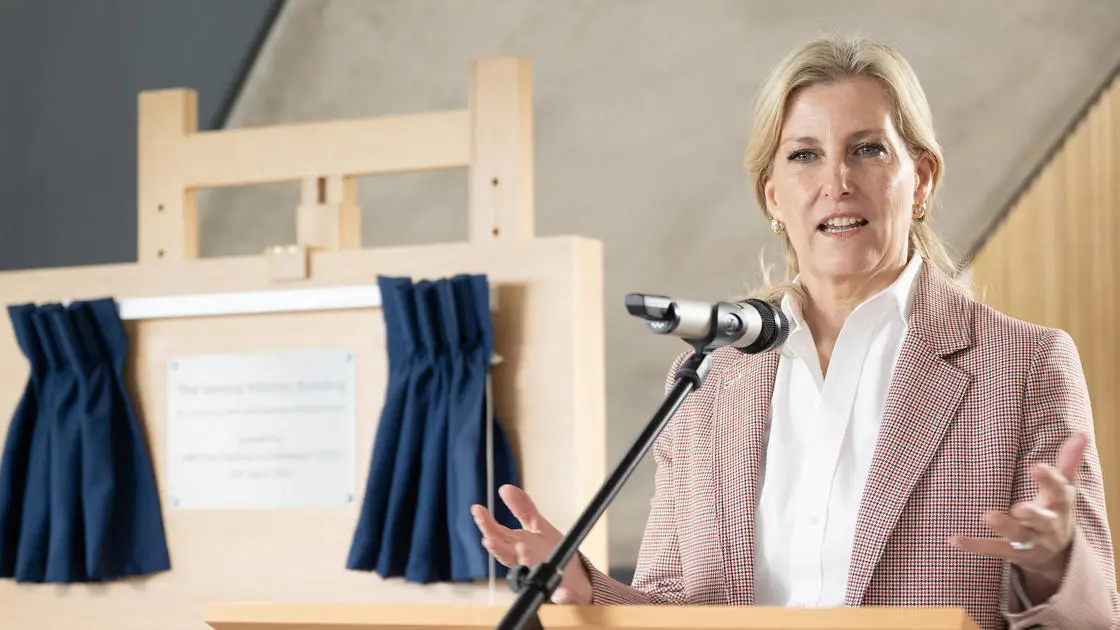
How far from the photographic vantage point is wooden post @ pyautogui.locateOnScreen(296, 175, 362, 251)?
2902 millimetres

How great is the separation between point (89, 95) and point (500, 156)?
178 cm

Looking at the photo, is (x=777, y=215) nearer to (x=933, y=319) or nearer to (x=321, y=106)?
(x=933, y=319)

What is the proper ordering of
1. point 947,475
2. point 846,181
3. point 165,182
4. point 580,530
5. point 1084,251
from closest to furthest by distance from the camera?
point 580,530 < point 947,475 < point 846,181 < point 165,182 < point 1084,251

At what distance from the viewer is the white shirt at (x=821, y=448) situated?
1512 mm

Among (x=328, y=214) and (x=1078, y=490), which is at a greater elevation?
(x=328, y=214)

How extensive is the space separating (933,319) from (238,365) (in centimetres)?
181

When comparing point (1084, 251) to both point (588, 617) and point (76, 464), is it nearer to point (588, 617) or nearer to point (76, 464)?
point (76, 464)

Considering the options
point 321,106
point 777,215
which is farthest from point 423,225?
point 777,215

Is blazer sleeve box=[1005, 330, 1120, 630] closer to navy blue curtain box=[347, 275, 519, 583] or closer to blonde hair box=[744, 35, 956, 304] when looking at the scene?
blonde hair box=[744, 35, 956, 304]

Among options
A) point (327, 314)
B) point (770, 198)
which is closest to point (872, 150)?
point (770, 198)

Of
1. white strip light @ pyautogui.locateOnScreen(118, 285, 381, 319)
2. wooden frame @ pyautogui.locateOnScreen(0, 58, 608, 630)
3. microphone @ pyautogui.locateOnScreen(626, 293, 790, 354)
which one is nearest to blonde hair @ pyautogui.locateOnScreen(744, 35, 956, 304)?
microphone @ pyautogui.locateOnScreen(626, 293, 790, 354)

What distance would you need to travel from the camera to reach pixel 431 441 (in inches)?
105

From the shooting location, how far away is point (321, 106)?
3.97 meters

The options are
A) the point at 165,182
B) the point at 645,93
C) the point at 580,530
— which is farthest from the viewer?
the point at 645,93
